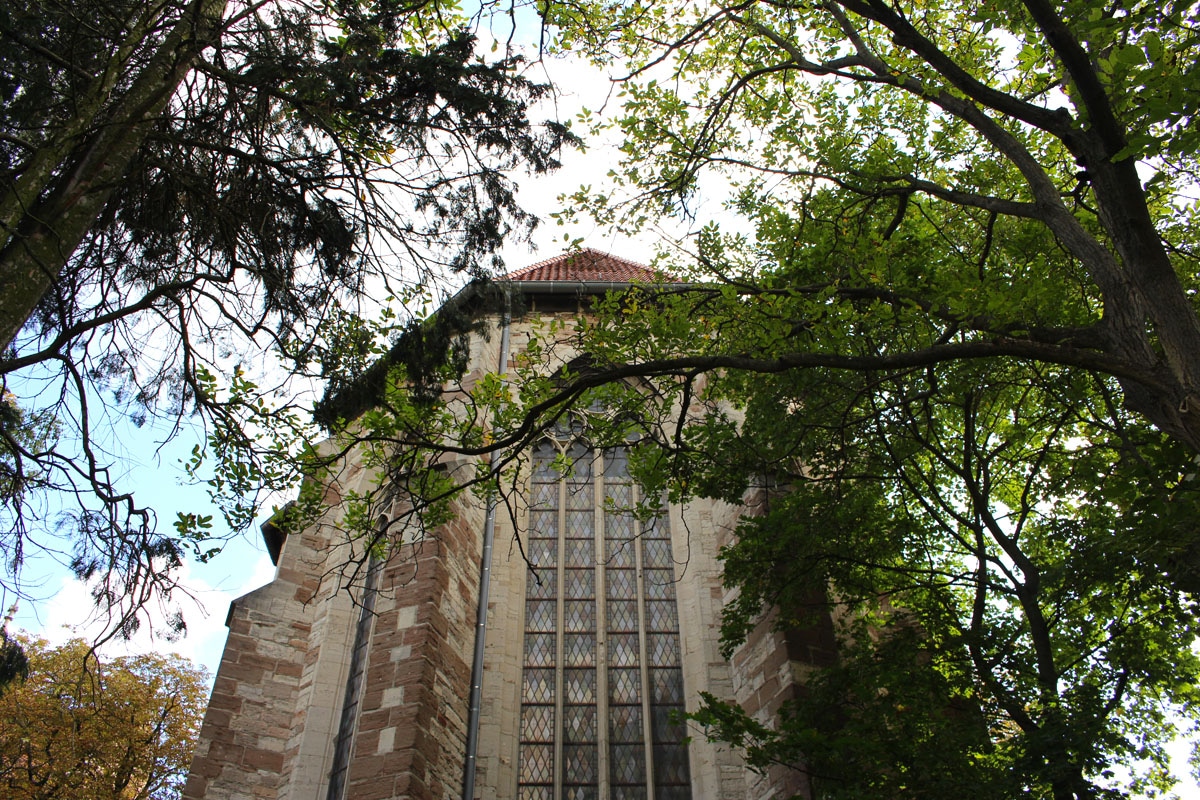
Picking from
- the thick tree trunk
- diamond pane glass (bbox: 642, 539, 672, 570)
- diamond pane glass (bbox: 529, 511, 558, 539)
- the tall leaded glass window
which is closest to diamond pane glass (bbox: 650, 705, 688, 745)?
the tall leaded glass window

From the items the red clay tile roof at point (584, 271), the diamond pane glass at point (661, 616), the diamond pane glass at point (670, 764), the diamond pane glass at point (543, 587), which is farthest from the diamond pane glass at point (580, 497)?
the red clay tile roof at point (584, 271)

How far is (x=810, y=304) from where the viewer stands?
19.1 ft

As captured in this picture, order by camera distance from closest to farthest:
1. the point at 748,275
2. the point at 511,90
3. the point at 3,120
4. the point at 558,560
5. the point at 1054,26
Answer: the point at 1054,26, the point at 3,120, the point at 511,90, the point at 748,275, the point at 558,560

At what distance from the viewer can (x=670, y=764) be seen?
8.58 m

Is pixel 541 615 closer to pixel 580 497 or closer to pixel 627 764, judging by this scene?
pixel 580 497

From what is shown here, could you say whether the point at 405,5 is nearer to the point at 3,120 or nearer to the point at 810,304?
the point at 3,120

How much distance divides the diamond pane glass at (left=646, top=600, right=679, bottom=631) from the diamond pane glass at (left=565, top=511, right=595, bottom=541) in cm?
113

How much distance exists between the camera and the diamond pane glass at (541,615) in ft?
31.8

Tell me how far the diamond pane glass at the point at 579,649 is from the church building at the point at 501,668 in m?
0.02

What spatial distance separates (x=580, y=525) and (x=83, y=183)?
22.8 ft

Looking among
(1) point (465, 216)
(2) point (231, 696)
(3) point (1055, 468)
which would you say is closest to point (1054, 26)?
(1) point (465, 216)

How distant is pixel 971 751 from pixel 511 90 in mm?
5522

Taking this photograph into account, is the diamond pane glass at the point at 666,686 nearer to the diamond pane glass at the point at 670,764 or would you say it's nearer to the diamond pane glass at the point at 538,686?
the diamond pane glass at the point at 670,764

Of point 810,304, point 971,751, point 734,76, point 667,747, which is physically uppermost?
point 734,76
